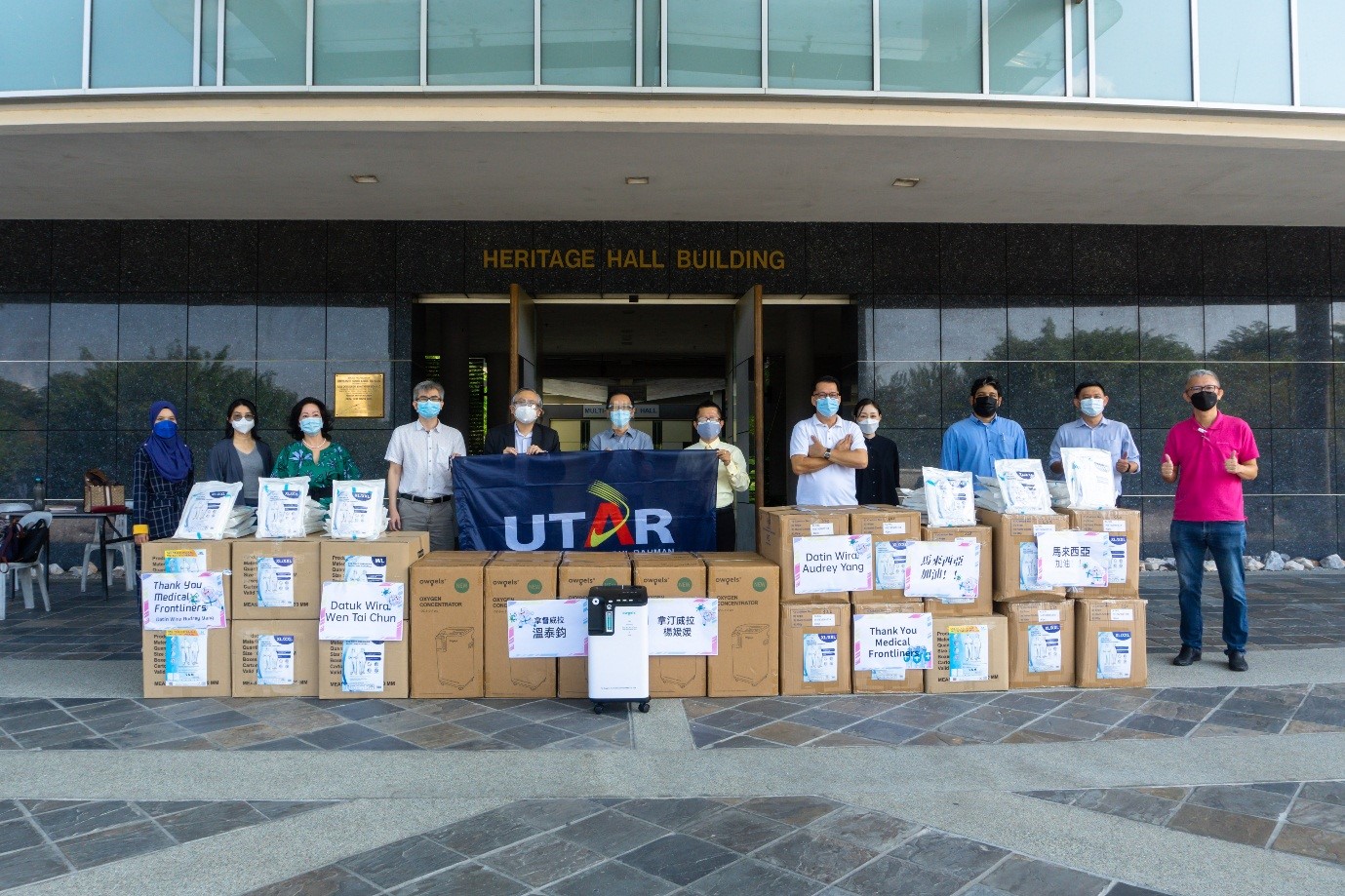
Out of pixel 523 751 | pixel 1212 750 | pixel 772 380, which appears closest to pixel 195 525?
pixel 523 751

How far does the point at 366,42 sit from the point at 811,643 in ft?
20.3

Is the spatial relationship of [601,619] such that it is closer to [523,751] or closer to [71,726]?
[523,751]

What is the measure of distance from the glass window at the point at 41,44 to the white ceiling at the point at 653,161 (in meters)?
0.24

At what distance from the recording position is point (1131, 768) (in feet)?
13.9

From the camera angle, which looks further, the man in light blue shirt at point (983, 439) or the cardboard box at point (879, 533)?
the man in light blue shirt at point (983, 439)

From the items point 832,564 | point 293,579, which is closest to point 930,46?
point 832,564

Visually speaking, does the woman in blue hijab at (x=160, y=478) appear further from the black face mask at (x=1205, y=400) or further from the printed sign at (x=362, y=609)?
the black face mask at (x=1205, y=400)

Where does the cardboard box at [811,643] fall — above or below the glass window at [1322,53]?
below

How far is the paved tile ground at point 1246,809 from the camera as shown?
349 cm

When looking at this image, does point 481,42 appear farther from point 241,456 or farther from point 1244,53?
point 1244,53

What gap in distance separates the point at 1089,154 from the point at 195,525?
8.12 meters

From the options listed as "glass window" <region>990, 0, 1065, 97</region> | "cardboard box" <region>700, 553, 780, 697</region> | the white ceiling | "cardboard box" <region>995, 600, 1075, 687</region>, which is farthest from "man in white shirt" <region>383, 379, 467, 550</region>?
"glass window" <region>990, 0, 1065, 97</region>

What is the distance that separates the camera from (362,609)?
A: 528cm

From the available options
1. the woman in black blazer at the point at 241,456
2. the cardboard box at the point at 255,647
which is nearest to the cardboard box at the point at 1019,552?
the cardboard box at the point at 255,647
